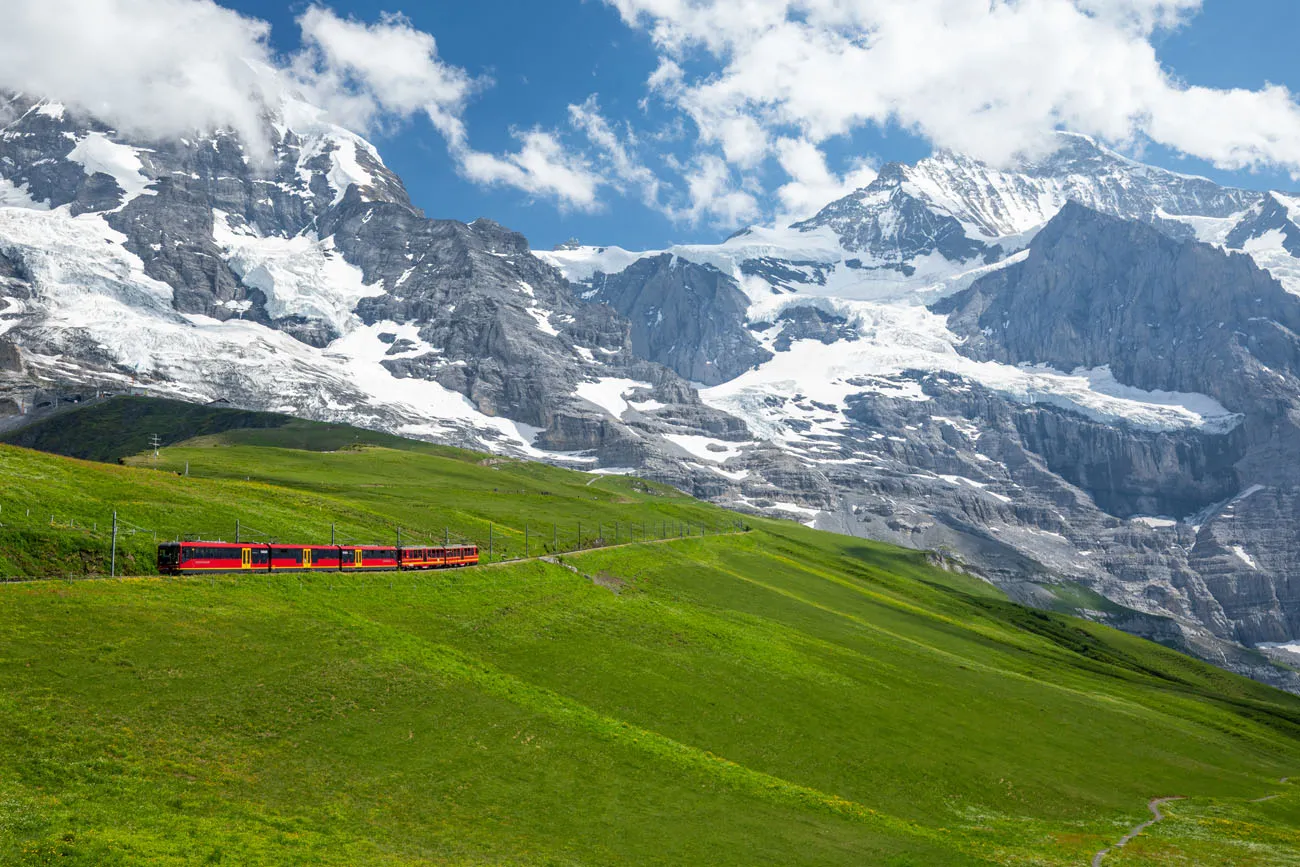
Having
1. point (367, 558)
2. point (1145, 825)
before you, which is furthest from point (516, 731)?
point (1145, 825)

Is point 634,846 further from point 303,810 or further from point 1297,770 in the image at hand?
point 1297,770

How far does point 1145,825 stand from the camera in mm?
60938

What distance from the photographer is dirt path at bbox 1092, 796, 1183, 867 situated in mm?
50003

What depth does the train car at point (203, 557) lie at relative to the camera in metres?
62.8

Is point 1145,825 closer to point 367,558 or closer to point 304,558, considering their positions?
point 367,558

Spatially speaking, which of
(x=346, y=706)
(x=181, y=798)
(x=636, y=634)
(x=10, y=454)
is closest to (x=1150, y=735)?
(x=636, y=634)

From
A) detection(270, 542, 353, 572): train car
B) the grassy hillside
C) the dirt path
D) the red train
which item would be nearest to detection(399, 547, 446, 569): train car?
the red train

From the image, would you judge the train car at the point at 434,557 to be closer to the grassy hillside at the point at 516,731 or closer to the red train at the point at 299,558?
the red train at the point at 299,558

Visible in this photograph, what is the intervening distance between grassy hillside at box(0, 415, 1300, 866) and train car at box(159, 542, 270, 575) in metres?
3.38

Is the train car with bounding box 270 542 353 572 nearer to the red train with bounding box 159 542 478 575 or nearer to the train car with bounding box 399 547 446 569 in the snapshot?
the red train with bounding box 159 542 478 575

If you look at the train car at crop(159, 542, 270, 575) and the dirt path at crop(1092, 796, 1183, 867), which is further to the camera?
the train car at crop(159, 542, 270, 575)

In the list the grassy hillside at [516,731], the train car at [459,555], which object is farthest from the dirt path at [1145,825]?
the train car at [459,555]

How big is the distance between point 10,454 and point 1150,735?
320ft

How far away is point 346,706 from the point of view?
1863 inches
